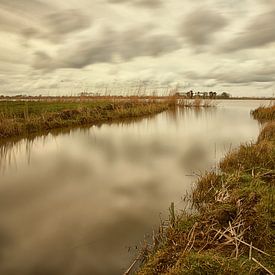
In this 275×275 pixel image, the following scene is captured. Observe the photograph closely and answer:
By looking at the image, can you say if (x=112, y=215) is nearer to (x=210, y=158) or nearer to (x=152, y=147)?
(x=210, y=158)

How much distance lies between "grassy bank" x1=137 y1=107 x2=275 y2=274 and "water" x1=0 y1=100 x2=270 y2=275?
1.57ft

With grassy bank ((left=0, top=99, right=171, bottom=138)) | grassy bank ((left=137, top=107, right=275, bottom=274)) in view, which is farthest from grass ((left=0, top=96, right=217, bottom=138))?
grassy bank ((left=137, top=107, right=275, bottom=274))

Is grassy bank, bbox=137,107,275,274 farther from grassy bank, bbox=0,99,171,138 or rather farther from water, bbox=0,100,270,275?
grassy bank, bbox=0,99,171,138

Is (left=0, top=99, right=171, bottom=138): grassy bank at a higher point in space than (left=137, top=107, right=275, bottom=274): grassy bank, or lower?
higher

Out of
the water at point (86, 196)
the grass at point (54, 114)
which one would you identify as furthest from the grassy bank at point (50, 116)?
the water at point (86, 196)

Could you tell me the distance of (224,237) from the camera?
11.4 feet

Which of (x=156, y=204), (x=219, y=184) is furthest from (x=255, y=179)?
(x=156, y=204)

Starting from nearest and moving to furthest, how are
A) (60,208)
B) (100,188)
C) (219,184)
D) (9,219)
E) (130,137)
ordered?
(9,219) < (60,208) < (219,184) < (100,188) < (130,137)

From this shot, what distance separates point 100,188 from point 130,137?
6.74 m

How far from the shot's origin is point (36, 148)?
1026cm

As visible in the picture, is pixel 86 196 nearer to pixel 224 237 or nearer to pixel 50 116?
pixel 224 237

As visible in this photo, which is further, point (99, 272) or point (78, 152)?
point (78, 152)

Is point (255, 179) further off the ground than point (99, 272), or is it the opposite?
point (255, 179)

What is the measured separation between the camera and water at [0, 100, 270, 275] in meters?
3.67
